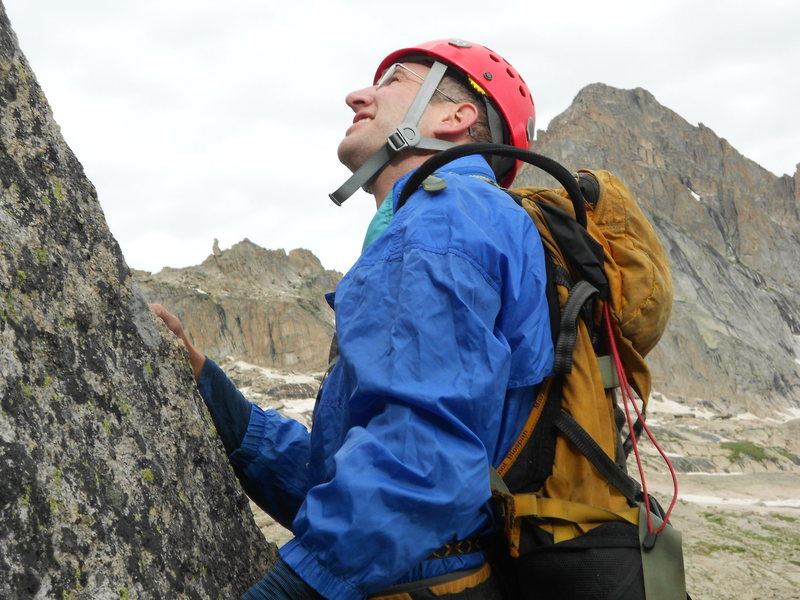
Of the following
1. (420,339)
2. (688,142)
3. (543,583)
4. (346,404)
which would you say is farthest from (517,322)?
(688,142)

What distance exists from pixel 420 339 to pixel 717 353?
380 ft

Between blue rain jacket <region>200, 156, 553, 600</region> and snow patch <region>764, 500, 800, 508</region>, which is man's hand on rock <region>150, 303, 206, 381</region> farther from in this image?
snow patch <region>764, 500, 800, 508</region>

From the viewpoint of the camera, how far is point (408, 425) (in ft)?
6.82

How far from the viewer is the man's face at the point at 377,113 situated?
352cm

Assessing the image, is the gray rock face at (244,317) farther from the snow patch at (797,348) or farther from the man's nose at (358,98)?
the man's nose at (358,98)

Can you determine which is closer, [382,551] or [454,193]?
[382,551]

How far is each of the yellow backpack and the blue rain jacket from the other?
0.09 metres

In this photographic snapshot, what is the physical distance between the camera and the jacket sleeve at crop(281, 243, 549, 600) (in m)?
2.00

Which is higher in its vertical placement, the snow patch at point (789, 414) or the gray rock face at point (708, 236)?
the gray rock face at point (708, 236)

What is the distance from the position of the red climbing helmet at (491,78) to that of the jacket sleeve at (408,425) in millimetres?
1601

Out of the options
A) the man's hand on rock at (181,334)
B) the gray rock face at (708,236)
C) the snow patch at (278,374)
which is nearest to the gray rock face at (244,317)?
the snow patch at (278,374)

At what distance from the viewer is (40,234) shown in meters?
2.51

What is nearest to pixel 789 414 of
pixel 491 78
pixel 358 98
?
pixel 491 78

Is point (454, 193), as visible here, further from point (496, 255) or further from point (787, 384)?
point (787, 384)
